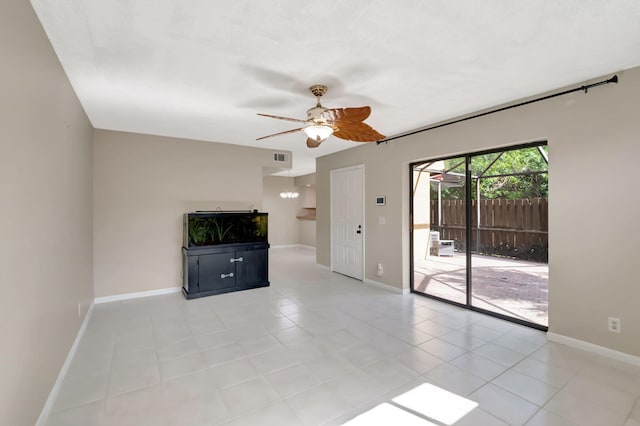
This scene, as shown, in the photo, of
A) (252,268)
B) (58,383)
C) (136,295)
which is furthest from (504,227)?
(136,295)

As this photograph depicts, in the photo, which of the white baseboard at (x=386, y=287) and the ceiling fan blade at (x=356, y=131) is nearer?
the ceiling fan blade at (x=356, y=131)

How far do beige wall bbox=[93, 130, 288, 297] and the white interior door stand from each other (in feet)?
6.32

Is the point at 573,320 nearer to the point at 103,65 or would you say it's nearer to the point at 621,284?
the point at 621,284

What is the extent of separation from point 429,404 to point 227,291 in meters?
3.36

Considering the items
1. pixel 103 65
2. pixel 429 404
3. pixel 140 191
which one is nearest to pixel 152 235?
pixel 140 191

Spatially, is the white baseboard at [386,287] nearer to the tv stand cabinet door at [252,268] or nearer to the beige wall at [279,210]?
the tv stand cabinet door at [252,268]

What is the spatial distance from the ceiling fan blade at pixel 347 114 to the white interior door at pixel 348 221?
2.72m

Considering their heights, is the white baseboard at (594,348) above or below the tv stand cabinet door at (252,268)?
below

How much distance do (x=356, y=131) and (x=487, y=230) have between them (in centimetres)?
213

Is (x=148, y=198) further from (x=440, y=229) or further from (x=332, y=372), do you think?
(x=440, y=229)

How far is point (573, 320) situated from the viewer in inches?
110

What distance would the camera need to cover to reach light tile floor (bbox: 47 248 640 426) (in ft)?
6.24

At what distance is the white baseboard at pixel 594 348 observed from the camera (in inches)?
97.7

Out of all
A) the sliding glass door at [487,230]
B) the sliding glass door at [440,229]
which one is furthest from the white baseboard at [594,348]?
the sliding glass door at [440,229]
